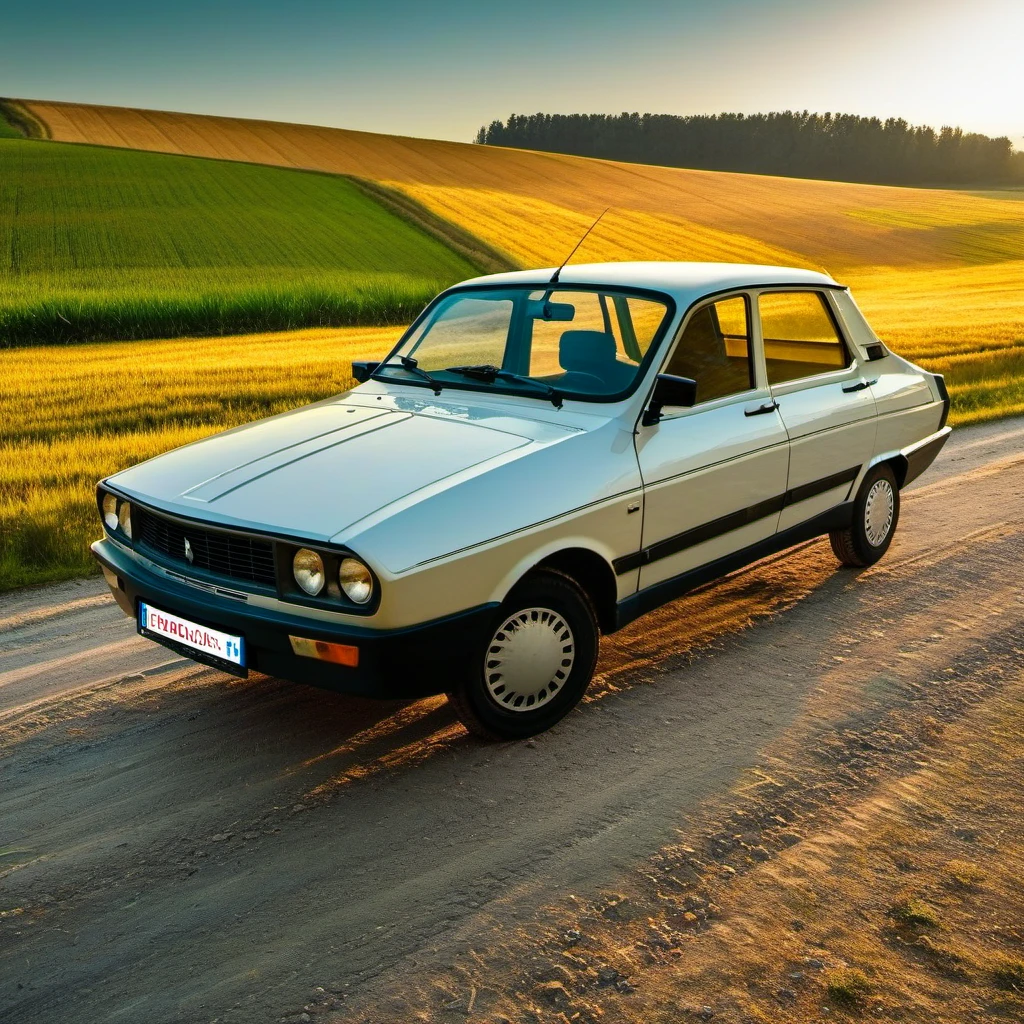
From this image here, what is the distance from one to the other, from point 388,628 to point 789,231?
45.3m

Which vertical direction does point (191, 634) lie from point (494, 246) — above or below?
below

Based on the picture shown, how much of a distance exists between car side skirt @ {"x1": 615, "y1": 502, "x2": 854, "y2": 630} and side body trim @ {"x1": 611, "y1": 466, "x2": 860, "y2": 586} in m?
0.14

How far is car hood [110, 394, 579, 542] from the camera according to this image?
3.65 meters

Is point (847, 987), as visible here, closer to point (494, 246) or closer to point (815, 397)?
point (815, 397)

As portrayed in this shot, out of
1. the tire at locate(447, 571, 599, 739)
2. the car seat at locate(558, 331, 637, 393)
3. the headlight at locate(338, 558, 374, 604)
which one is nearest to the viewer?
the headlight at locate(338, 558, 374, 604)

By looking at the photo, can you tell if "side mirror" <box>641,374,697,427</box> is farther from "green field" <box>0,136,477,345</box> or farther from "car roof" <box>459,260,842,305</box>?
"green field" <box>0,136,477,345</box>

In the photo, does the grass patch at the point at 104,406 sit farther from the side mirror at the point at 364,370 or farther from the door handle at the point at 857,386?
the door handle at the point at 857,386

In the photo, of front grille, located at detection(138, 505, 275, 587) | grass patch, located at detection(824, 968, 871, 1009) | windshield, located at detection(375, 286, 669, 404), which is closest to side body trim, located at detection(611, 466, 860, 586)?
windshield, located at detection(375, 286, 669, 404)

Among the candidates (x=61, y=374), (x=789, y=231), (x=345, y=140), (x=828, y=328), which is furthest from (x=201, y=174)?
(x=828, y=328)

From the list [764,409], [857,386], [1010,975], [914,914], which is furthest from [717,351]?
[1010,975]

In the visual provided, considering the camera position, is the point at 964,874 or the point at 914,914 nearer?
the point at 914,914

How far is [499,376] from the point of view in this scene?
475cm

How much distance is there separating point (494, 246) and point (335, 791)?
32811 mm

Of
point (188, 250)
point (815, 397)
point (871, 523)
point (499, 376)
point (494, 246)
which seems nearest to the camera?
point (499, 376)
